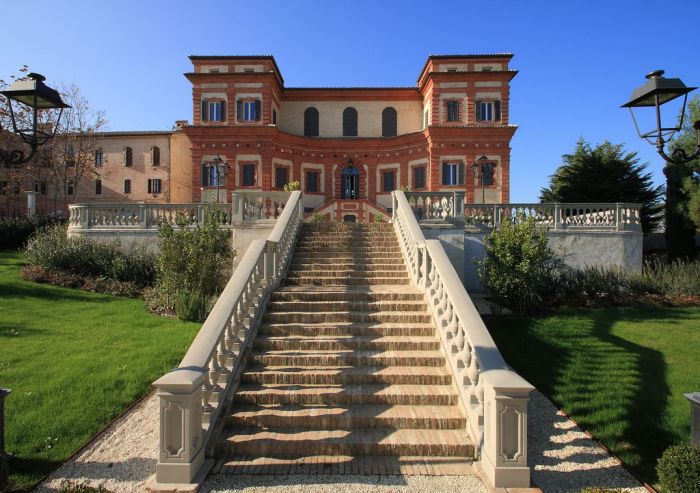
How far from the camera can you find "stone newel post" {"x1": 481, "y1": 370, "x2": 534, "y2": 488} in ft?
12.6

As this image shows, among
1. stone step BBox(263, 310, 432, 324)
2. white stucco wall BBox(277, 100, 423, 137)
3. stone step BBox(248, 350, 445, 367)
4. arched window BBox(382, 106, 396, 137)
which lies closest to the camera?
stone step BBox(248, 350, 445, 367)

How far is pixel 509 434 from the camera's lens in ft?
12.8

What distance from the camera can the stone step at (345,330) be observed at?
21.0 ft

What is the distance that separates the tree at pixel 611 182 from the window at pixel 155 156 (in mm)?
32694

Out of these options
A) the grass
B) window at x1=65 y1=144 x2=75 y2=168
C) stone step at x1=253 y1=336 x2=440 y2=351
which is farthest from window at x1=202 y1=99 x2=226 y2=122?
stone step at x1=253 y1=336 x2=440 y2=351

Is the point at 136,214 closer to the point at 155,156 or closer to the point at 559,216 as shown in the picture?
the point at 559,216

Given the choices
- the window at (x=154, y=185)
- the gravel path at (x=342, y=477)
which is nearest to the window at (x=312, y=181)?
the window at (x=154, y=185)

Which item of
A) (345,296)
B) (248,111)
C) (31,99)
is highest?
(248,111)

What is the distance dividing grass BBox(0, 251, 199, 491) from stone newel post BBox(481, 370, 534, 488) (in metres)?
4.65

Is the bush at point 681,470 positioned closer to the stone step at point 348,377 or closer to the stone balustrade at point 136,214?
the stone step at point 348,377

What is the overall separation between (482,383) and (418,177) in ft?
77.4

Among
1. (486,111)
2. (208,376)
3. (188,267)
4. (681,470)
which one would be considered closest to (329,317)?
(208,376)

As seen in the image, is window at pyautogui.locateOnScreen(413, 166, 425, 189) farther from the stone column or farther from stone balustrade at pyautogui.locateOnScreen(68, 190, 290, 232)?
the stone column

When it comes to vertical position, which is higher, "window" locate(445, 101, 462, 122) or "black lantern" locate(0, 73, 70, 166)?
"window" locate(445, 101, 462, 122)
